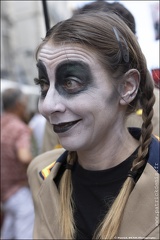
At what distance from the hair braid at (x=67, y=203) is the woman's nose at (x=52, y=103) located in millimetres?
323

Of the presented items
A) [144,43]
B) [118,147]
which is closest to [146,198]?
[118,147]

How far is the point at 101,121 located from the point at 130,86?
0.17 metres

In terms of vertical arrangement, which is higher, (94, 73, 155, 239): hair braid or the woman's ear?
the woman's ear

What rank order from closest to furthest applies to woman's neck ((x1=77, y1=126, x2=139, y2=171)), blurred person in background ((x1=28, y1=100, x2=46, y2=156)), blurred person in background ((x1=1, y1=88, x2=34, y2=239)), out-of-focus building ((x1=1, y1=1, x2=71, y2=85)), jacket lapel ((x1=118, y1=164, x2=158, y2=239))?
1. jacket lapel ((x1=118, y1=164, x2=158, y2=239))
2. woman's neck ((x1=77, y1=126, x2=139, y2=171))
3. blurred person in background ((x1=1, y1=88, x2=34, y2=239))
4. blurred person in background ((x1=28, y1=100, x2=46, y2=156))
5. out-of-focus building ((x1=1, y1=1, x2=71, y2=85))

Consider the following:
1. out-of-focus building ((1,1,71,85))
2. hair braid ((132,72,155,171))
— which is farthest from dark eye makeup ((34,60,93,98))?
out-of-focus building ((1,1,71,85))

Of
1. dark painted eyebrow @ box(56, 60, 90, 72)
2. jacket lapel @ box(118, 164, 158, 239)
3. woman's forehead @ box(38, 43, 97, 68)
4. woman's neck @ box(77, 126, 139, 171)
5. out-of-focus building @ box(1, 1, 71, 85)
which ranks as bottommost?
out-of-focus building @ box(1, 1, 71, 85)

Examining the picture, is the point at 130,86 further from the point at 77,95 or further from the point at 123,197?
the point at 123,197

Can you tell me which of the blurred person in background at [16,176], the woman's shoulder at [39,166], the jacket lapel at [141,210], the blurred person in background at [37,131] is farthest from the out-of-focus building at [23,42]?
the jacket lapel at [141,210]

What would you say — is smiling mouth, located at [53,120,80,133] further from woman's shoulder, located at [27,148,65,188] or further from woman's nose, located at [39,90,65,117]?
woman's shoulder, located at [27,148,65,188]

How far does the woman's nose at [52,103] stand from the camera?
131 cm

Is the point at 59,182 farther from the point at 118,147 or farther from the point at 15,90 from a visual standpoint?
the point at 15,90

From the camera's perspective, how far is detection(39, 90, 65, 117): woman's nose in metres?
1.31

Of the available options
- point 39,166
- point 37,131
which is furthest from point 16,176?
point 39,166

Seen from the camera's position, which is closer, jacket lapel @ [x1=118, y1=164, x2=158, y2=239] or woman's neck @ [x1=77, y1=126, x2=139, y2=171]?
jacket lapel @ [x1=118, y1=164, x2=158, y2=239]
